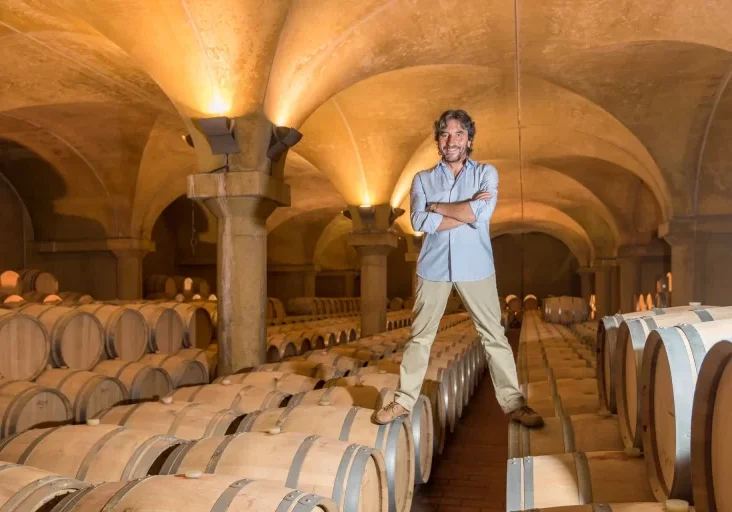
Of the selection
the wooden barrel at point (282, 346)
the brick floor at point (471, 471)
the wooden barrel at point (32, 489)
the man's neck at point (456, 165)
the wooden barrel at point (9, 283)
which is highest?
the man's neck at point (456, 165)

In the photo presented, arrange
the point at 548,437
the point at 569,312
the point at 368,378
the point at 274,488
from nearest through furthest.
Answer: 1. the point at 274,488
2. the point at 548,437
3. the point at 368,378
4. the point at 569,312

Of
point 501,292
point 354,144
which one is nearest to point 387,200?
point 354,144

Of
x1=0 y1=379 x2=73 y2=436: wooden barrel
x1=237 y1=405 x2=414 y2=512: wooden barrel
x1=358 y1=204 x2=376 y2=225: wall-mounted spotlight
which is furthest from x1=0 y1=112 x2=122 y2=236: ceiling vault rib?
x1=237 y1=405 x2=414 y2=512: wooden barrel

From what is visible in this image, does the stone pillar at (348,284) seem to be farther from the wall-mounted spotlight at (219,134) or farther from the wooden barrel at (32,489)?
the wooden barrel at (32,489)

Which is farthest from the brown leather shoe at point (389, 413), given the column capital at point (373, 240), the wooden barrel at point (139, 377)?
the column capital at point (373, 240)

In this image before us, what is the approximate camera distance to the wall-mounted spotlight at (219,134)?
6.41 metres

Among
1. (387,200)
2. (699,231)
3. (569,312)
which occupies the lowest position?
(569,312)

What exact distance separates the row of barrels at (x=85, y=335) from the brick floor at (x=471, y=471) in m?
3.31

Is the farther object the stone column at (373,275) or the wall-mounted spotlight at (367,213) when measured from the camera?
the stone column at (373,275)

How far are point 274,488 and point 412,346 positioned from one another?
4.12ft

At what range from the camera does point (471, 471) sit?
5.30 meters

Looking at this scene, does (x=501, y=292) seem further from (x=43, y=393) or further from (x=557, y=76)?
(x=43, y=393)

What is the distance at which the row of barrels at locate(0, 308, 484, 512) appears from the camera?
7.36ft

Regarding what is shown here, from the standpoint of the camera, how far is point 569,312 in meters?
15.8
